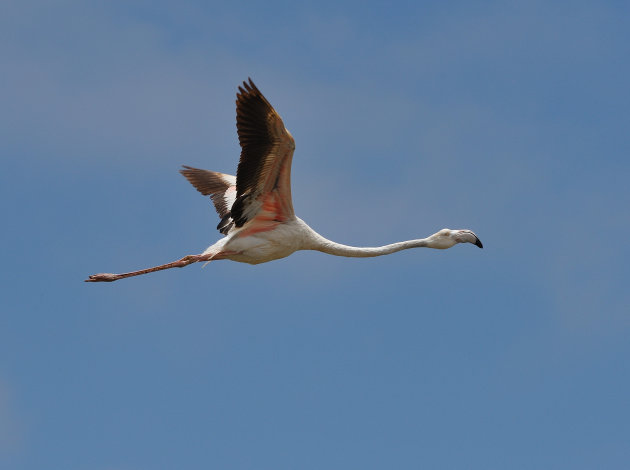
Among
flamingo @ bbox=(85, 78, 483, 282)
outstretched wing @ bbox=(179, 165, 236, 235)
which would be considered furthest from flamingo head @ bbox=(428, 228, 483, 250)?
outstretched wing @ bbox=(179, 165, 236, 235)

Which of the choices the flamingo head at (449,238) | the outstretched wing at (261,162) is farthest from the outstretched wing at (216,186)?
the flamingo head at (449,238)

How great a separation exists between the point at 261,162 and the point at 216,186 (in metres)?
4.73

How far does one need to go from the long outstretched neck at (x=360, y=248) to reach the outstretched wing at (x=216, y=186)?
7.60ft

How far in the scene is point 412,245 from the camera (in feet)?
59.6

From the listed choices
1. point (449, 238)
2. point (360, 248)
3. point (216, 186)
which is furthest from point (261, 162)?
point (216, 186)

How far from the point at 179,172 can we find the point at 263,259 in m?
4.61

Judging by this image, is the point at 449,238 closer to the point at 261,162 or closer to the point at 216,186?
the point at 261,162

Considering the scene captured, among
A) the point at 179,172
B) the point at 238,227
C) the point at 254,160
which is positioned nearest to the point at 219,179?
the point at 179,172

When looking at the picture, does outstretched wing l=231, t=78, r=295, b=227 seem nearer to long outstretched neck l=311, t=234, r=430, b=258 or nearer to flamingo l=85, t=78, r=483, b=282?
flamingo l=85, t=78, r=483, b=282

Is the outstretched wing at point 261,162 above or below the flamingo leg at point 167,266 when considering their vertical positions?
above

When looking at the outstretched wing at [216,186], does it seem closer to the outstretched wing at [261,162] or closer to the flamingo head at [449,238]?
the outstretched wing at [261,162]

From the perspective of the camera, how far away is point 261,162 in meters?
15.8

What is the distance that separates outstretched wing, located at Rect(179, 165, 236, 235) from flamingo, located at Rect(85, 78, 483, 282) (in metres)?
0.32

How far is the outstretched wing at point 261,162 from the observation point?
15.0 m
